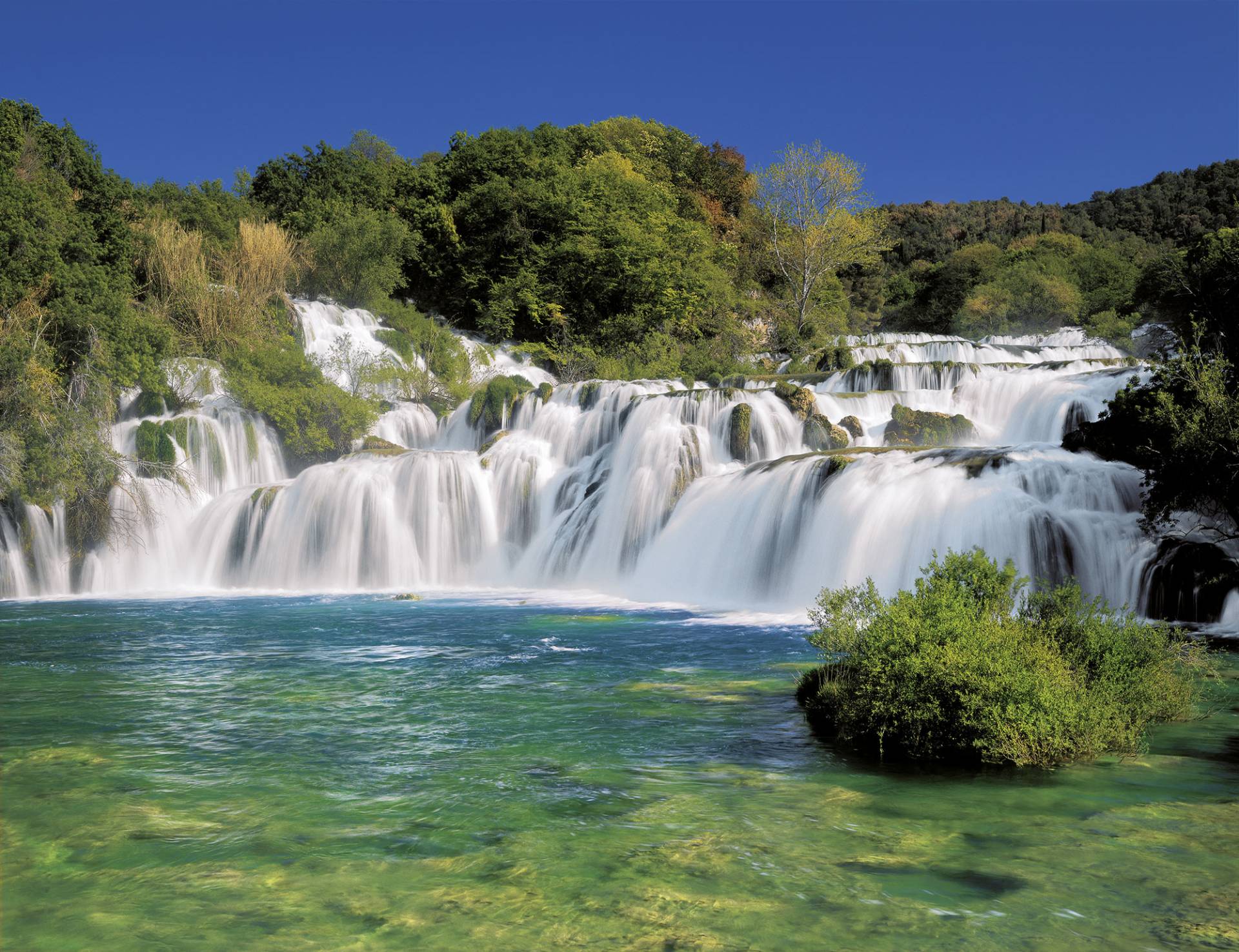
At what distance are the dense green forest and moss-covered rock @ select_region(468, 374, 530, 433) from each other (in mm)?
3212

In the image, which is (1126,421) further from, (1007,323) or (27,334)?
(1007,323)

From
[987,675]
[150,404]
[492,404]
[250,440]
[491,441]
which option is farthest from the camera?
[492,404]

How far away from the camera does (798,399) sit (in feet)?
92.8

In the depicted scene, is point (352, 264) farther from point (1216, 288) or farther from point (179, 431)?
point (1216, 288)

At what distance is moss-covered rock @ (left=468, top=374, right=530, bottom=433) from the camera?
32.8m

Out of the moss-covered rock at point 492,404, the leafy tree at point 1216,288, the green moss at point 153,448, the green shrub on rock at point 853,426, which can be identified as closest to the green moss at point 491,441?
the moss-covered rock at point 492,404

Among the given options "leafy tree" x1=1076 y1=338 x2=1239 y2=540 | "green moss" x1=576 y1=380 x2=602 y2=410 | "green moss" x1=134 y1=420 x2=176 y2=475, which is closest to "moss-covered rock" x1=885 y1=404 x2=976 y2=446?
"green moss" x1=576 y1=380 x2=602 y2=410

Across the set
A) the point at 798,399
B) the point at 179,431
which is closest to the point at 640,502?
the point at 798,399

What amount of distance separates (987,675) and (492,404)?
26248 millimetres

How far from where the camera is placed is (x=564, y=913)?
18.3 feet

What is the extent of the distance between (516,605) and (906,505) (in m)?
8.12

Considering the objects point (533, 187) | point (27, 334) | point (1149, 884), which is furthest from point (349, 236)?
point (1149, 884)

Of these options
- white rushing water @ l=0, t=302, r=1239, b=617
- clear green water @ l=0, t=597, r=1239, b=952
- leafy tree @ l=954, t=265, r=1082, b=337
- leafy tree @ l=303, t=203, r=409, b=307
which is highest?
leafy tree @ l=954, t=265, r=1082, b=337

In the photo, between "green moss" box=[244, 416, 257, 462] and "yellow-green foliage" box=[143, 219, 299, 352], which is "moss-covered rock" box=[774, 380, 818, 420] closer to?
"green moss" box=[244, 416, 257, 462]
